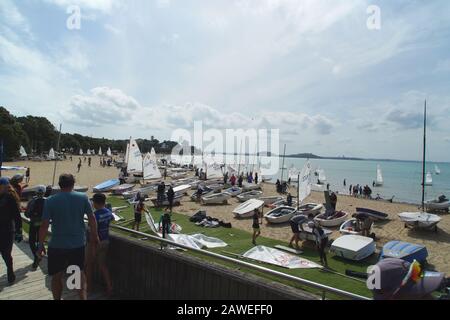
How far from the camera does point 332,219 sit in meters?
18.0

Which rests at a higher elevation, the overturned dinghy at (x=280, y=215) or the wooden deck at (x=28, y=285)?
the wooden deck at (x=28, y=285)

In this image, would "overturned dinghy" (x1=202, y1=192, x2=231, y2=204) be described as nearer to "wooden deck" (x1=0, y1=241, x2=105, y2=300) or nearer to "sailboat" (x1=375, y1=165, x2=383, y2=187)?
"wooden deck" (x1=0, y1=241, x2=105, y2=300)

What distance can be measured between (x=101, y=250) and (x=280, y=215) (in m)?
14.7

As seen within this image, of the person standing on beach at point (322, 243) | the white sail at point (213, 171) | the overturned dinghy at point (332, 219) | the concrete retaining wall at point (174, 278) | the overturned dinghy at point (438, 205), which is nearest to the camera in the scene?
the concrete retaining wall at point (174, 278)

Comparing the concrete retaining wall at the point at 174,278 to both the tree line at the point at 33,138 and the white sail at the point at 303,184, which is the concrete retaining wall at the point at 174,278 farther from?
the tree line at the point at 33,138

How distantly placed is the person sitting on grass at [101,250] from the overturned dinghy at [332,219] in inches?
588

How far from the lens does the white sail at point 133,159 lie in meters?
30.2

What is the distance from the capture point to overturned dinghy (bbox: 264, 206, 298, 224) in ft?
58.5

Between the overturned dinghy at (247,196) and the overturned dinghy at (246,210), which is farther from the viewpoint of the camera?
the overturned dinghy at (247,196)

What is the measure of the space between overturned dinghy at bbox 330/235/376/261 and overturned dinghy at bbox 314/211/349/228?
527 cm

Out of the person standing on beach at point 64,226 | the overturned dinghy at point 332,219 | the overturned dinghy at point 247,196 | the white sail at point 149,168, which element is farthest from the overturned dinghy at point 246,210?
the person standing on beach at point 64,226
